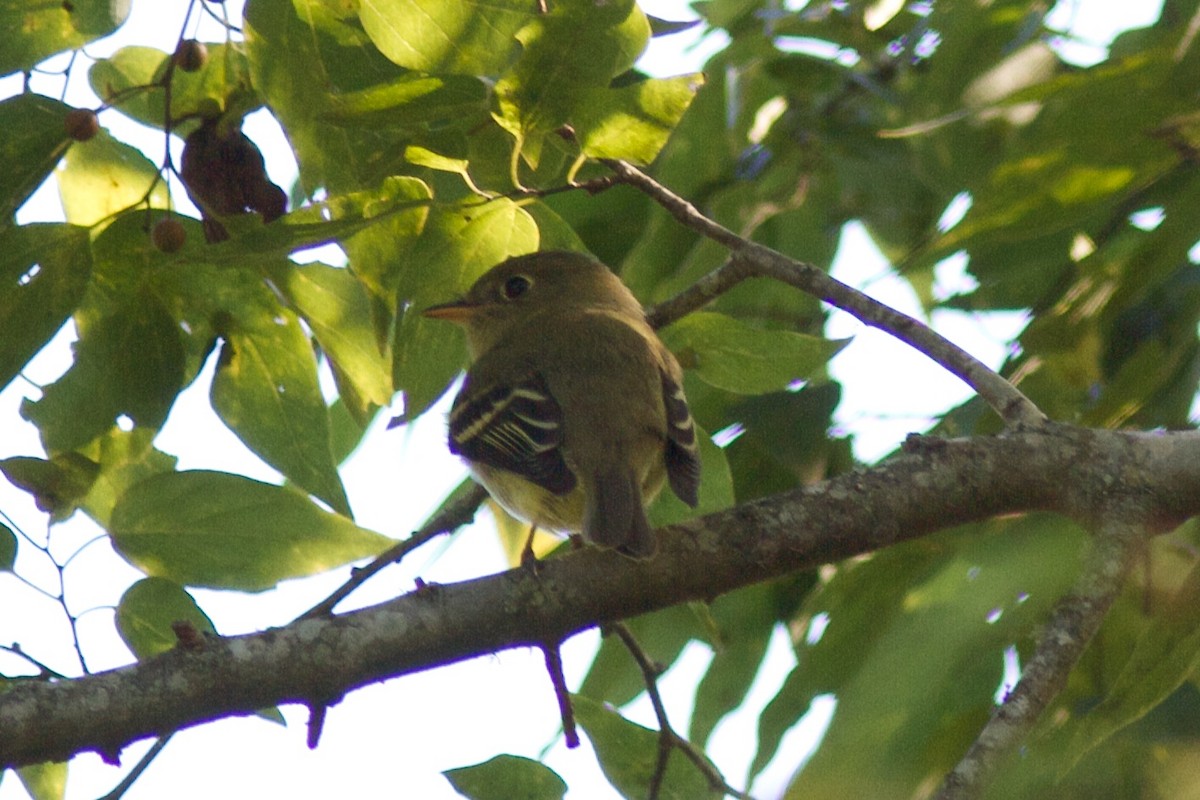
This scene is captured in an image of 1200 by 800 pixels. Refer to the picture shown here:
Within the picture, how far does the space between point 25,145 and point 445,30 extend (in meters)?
0.80

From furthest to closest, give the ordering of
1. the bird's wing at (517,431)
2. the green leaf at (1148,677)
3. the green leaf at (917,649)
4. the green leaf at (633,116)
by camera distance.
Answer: the bird's wing at (517,431) → the green leaf at (633,116) → the green leaf at (1148,677) → the green leaf at (917,649)

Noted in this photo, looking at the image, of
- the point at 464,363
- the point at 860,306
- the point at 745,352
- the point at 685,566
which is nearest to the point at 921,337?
the point at 860,306

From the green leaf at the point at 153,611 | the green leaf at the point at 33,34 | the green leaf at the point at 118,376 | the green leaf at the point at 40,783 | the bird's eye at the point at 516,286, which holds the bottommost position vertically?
the green leaf at the point at 40,783

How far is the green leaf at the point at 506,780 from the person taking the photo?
2113 mm

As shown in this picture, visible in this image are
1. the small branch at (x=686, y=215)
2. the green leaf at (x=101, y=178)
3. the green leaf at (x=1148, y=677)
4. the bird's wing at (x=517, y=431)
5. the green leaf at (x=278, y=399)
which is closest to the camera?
the green leaf at (x=1148, y=677)

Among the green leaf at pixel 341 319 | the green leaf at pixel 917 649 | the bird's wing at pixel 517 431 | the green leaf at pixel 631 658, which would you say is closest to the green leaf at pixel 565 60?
the green leaf at pixel 341 319

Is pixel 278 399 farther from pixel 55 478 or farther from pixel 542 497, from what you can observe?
pixel 542 497

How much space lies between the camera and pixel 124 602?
238 centimetres

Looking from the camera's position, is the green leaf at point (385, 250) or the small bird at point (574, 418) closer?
the green leaf at point (385, 250)

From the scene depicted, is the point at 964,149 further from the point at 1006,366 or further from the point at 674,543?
the point at 674,543

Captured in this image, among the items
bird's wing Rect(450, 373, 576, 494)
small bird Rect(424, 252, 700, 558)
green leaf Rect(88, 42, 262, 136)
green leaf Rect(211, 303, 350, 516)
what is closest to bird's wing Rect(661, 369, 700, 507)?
small bird Rect(424, 252, 700, 558)

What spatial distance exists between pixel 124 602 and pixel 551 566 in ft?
2.36

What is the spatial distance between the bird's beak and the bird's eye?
28 cm

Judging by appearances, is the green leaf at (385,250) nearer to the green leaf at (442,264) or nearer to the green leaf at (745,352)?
the green leaf at (442,264)
